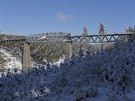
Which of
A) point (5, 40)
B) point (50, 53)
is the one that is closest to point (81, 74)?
point (5, 40)

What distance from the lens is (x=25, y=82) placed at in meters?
9.16

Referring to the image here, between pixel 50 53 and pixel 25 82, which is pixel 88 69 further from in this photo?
pixel 50 53

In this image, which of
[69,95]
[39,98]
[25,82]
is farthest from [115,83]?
[25,82]

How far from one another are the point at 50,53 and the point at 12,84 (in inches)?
3405

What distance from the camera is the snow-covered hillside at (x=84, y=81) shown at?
280 inches

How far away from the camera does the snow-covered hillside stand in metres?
7.11

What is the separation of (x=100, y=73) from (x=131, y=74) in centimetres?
81

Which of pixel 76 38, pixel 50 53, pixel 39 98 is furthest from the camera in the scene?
pixel 50 53

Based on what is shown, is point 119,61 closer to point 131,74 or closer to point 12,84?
point 131,74

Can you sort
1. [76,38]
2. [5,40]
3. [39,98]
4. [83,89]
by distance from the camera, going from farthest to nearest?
[5,40], [76,38], [39,98], [83,89]

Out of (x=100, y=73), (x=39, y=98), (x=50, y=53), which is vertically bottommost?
(x=39, y=98)

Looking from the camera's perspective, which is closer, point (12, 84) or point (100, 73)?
point (100, 73)

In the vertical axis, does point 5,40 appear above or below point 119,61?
above

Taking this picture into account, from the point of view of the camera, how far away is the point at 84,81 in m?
7.74
